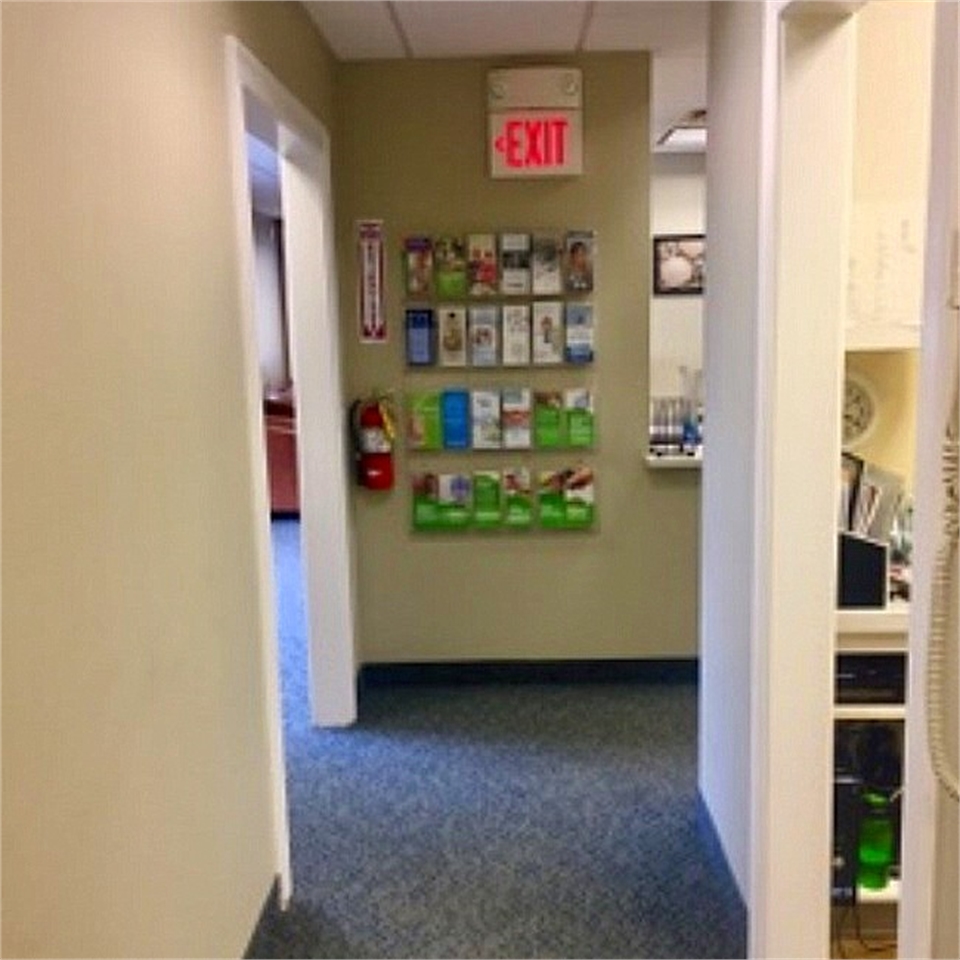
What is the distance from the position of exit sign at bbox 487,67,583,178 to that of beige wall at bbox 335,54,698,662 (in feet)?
0.18

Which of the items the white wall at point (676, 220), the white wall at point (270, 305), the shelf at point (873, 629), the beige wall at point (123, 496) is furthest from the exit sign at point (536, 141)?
the white wall at point (270, 305)

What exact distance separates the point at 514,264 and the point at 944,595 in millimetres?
2907

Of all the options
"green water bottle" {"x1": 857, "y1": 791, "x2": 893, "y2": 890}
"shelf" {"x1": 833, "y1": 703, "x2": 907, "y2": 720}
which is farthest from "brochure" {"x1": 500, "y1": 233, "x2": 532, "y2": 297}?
"green water bottle" {"x1": 857, "y1": 791, "x2": 893, "y2": 890}

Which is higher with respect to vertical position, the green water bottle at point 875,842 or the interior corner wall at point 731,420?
the interior corner wall at point 731,420

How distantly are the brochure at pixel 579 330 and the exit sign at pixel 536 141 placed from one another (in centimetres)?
53

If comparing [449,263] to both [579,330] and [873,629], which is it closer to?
[579,330]

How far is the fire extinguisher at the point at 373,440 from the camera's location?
3854 mm

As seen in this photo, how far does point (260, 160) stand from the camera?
655 centimetres

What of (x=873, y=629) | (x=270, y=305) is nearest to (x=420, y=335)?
(x=873, y=629)

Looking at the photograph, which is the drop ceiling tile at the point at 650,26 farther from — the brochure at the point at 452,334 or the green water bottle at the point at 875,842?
the green water bottle at the point at 875,842

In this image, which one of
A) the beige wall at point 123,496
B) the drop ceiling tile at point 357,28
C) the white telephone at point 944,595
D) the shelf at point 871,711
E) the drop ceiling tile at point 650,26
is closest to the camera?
the white telephone at point 944,595

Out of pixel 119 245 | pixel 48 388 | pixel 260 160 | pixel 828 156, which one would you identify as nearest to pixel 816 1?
pixel 828 156

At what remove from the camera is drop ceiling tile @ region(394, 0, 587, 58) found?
3.15 meters

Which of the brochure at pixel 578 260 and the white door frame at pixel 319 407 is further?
the brochure at pixel 578 260
